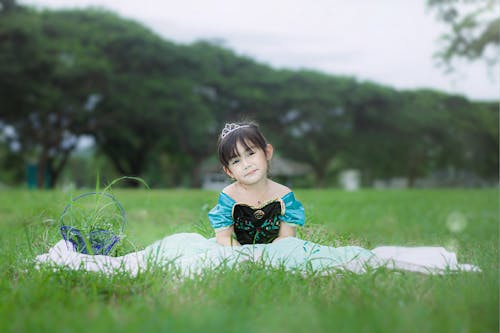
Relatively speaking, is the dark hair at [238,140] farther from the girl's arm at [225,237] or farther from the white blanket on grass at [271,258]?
the white blanket on grass at [271,258]

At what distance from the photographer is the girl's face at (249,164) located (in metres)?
3.39

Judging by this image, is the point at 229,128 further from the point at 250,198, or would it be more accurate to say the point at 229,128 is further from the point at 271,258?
the point at 271,258

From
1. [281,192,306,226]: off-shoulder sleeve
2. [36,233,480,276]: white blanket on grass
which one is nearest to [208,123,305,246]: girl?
[281,192,306,226]: off-shoulder sleeve

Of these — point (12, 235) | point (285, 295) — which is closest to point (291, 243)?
point (285, 295)

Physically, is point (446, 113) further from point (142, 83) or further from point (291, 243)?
point (291, 243)

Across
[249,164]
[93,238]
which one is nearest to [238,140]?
[249,164]

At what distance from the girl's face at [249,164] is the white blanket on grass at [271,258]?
1.55 ft

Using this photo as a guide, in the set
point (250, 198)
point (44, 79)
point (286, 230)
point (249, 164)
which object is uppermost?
point (44, 79)

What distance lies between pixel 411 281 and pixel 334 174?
1461 inches

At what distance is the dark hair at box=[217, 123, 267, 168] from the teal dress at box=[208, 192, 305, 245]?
1.02 feet

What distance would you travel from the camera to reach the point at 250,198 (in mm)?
3559

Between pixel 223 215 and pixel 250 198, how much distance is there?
0.23 metres

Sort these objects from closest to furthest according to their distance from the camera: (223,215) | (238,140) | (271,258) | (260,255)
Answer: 1. (271,258)
2. (260,255)
3. (238,140)
4. (223,215)

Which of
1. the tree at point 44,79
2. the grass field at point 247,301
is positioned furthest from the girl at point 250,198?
the tree at point 44,79
